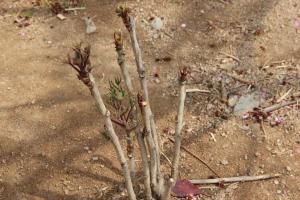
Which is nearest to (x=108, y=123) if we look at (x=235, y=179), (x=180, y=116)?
(x=180, y=116)

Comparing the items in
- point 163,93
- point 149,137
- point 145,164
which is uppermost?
point 163,93

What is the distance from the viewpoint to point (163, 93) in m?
3.78

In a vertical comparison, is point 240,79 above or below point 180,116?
above

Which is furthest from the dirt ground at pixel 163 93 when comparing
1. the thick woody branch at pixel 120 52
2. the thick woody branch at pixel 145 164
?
the thick woody branch at pixel 120 52

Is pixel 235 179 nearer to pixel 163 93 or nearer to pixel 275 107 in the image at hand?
pixel 275 107

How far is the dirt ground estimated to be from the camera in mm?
3205

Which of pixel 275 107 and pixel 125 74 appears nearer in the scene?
pixel 125 74

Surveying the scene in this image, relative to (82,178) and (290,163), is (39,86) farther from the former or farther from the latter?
(290,163)

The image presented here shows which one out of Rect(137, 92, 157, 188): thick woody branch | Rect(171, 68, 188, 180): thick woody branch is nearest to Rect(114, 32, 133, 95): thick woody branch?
Rect(137, 92, 157, 188): thick woody branch

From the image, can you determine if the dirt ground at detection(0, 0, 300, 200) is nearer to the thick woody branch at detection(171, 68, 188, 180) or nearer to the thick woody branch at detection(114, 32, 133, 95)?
the thick woody branch at detection(171, 68, 188, 180)

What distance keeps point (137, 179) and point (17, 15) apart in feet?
7.67

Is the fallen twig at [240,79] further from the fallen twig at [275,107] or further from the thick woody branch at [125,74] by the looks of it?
the thick woody branch at [125,74]

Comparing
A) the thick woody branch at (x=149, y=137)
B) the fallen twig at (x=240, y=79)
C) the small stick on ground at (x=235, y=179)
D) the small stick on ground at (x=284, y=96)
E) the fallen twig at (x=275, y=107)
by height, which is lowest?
the small stick on ground at (x=235, y=179)

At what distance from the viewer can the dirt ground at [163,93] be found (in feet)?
10.5
